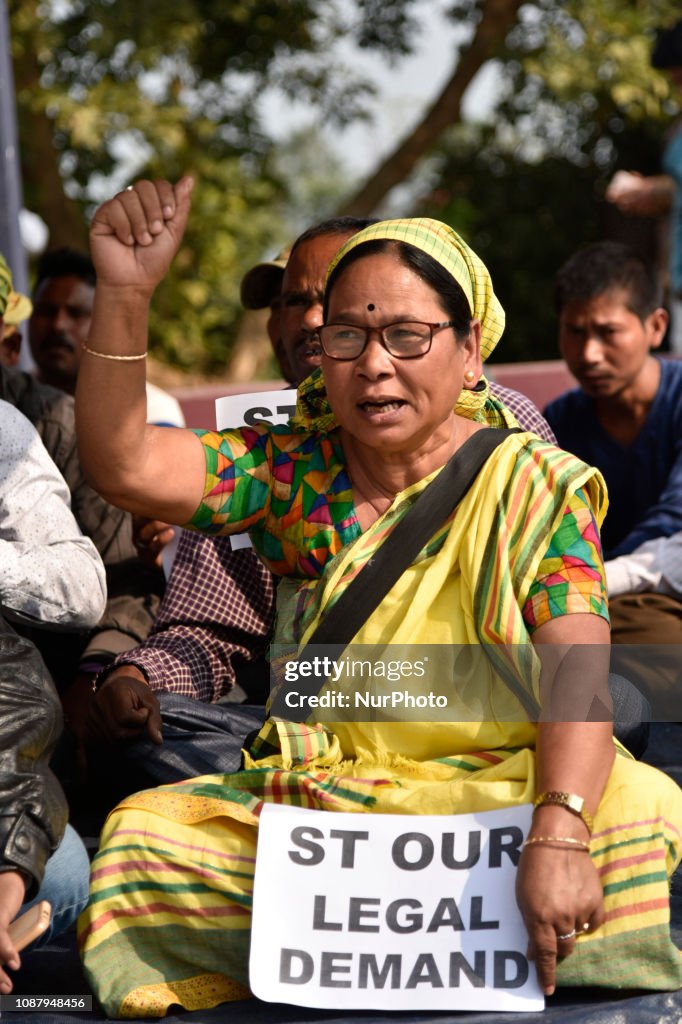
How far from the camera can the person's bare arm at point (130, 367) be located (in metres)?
2.47

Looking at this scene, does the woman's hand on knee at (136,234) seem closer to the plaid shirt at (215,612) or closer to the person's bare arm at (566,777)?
the person's bare arm at (566,777)

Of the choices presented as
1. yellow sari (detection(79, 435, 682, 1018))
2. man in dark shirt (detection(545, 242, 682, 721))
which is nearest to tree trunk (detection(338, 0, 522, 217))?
man in dark shirt (detection(545, 242, 682, 721))

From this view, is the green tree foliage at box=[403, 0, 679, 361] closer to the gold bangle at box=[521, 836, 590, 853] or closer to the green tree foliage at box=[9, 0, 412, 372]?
the green tree foliage at box=[9, 0, 412, 372]

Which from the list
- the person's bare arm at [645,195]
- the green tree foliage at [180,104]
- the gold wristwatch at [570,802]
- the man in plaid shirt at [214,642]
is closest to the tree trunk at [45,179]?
the green tree foliage at [180,104]

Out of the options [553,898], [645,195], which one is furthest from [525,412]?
[645,195]

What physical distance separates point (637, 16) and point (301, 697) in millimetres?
9925

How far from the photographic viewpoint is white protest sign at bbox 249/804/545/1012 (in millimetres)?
2500

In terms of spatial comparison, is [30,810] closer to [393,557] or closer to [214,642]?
[393,557]

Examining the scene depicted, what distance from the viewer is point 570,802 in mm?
2465

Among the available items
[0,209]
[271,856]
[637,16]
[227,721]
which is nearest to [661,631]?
[227,721]

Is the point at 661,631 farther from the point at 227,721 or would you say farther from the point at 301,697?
the point at 301,697

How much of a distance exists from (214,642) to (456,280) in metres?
1.36

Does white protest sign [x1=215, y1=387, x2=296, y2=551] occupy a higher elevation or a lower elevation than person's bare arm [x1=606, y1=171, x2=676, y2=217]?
lower

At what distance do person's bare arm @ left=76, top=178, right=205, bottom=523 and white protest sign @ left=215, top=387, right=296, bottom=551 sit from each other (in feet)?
3.10
